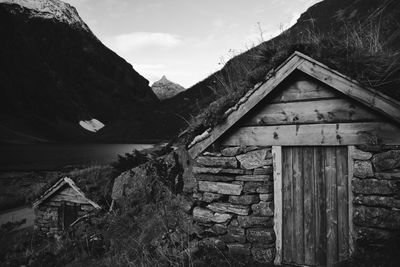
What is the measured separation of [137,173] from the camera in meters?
9.80

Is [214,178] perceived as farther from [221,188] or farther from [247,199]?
[247,199]

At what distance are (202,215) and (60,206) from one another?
1038cm

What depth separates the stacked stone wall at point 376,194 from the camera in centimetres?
377

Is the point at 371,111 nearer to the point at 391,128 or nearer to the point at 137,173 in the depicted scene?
the point at 391,128

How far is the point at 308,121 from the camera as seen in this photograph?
14.3 ft

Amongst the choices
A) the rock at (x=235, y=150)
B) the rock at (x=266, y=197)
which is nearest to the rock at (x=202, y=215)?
the rock at (x=266, y=197)

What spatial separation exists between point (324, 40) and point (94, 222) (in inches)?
373

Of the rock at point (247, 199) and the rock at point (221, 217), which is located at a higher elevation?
the rock at point (247, 199)

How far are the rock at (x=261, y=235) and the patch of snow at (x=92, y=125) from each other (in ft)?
437

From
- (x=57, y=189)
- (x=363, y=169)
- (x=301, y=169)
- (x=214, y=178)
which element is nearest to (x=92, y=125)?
(x=57, y=189)

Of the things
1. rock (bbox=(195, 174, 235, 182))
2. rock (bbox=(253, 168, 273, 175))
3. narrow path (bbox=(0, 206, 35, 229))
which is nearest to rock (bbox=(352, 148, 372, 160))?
rock (bbox=(253, 168, 273, 175))

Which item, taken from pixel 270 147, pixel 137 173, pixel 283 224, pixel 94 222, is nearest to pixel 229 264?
pixel 283 224

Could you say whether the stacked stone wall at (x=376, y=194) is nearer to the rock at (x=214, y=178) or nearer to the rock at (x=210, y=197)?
the rock at (x=214, y=178)

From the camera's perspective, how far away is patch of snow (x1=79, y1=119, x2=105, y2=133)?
12988 centimetres
